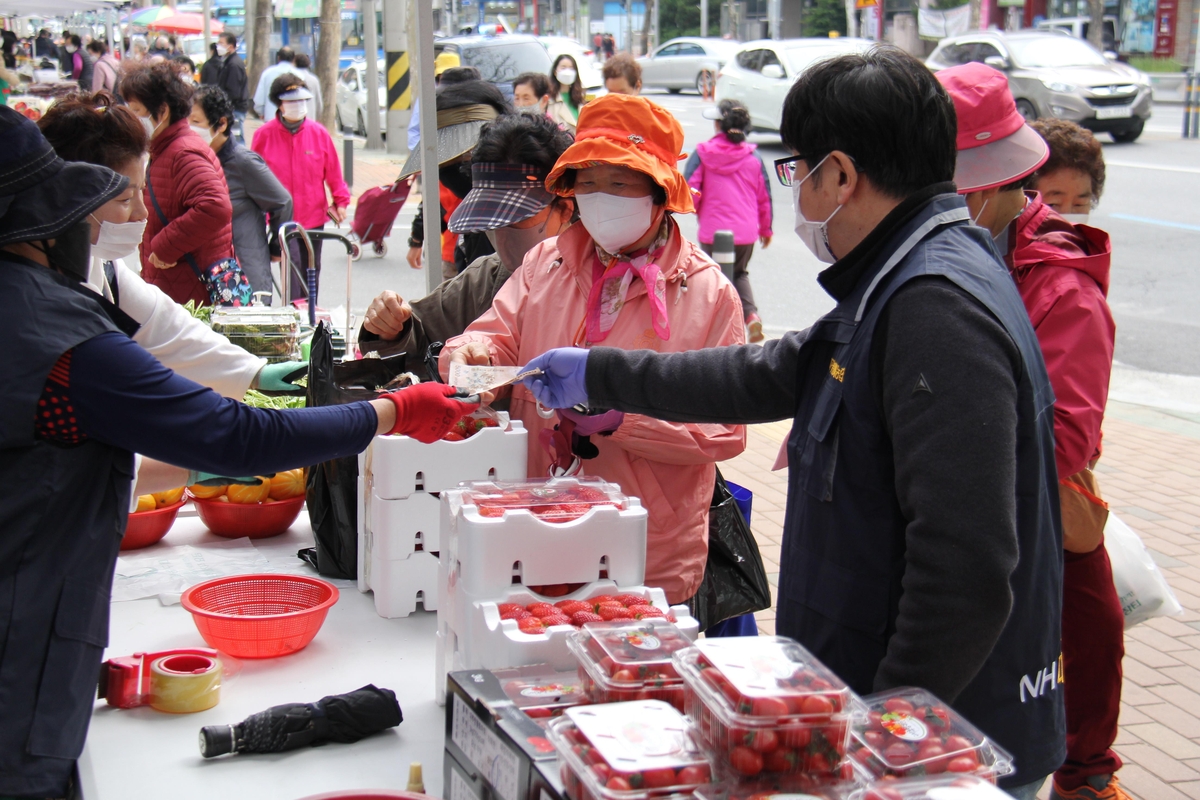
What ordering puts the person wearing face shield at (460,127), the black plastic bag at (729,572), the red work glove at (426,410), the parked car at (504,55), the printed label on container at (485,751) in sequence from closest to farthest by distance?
the printed label on container at (485,751) → the red work glove at (426,410) → the black plastic bag at (729,572) → the person wearing face shield at (460,127) → the parked car at (504,55)

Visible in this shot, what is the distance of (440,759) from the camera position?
6.45 feet

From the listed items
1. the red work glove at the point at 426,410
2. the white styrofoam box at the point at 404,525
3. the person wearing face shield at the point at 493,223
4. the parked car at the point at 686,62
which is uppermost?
the parked car at the point at 686,62

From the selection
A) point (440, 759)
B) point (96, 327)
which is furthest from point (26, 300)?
point (440, 759)

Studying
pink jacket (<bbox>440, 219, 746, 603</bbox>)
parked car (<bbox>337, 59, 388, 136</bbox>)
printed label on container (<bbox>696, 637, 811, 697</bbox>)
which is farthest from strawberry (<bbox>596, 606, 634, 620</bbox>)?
parked car (<bbox>337, 59, 388, 136</bbox>)

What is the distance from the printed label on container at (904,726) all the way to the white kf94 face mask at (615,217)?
157cm

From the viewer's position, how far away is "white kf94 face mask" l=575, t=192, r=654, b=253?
265 cm

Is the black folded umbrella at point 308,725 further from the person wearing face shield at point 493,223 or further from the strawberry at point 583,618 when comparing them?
the person wearing face shield at point 493,223

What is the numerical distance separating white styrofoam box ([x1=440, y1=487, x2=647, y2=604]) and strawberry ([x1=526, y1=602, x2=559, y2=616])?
8 centimetres

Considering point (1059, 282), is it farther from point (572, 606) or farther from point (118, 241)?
point (118, 241)

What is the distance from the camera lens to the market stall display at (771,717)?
124cm

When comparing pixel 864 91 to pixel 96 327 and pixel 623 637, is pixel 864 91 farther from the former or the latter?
pixel 96 327

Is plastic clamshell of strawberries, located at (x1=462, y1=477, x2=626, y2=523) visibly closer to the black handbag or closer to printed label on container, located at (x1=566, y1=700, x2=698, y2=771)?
printed label on container, located at (x1=566, y1=700, x2=698, y2=771)

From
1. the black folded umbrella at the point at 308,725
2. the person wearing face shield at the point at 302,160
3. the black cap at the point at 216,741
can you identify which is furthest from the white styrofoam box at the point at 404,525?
the person wearing face shield at the point at 302,160

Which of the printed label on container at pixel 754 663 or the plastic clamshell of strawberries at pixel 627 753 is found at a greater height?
the printed label on container at pixel 754 663
